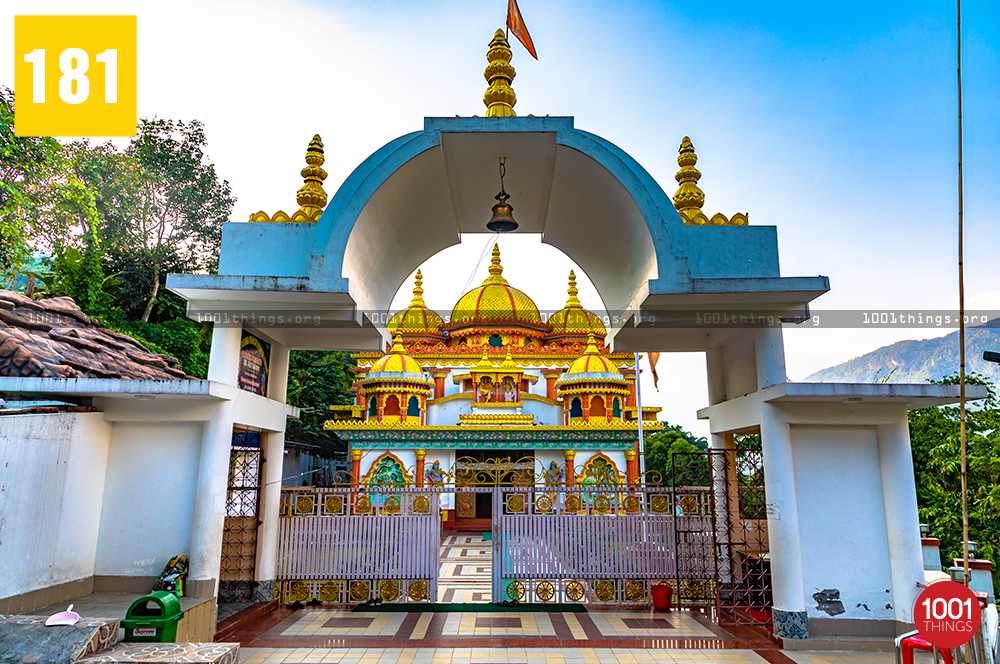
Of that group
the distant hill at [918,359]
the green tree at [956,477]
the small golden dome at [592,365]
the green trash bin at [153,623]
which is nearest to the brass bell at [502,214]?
the green trash bin at [153,623]

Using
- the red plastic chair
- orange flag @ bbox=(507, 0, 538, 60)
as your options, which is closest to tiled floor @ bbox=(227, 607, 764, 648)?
the red plastic chair

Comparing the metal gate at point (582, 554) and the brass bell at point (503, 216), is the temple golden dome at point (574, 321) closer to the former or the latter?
the metal gate at point (582, 554)

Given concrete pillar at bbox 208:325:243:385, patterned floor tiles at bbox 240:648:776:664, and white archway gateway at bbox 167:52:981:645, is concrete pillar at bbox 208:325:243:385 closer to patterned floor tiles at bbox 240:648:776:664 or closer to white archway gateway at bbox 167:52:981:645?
white archway gateway at bbox 167:52:981:645

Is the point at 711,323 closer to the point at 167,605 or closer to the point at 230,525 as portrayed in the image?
the point at 167,605

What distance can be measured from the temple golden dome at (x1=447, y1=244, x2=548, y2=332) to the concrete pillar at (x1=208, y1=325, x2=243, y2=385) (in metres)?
18.0

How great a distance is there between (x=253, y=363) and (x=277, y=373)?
90cm

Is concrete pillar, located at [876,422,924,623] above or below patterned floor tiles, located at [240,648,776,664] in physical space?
above

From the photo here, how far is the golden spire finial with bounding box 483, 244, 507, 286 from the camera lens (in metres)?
27.6

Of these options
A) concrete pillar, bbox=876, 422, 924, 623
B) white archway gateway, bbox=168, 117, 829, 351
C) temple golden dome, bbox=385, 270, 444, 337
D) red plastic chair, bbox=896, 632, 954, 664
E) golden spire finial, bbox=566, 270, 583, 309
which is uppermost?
golden spire finial, bbox=566, 270, 583, 309

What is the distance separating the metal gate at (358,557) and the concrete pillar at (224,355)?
8.29 ft

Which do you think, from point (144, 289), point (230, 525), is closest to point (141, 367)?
point (230, 525)

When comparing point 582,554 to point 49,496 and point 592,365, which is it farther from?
point 592,365

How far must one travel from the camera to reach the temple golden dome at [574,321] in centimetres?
2697

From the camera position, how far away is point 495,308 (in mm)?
26000
